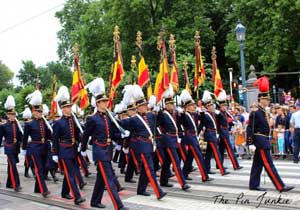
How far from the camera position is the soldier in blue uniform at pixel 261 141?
30.9 feet

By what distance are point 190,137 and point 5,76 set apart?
78974mm

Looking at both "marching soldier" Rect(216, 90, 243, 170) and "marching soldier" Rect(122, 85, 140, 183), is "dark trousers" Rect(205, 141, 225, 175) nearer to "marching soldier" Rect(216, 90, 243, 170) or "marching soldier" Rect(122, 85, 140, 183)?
"marching soldier" Rect(216, 90, 243, 170)

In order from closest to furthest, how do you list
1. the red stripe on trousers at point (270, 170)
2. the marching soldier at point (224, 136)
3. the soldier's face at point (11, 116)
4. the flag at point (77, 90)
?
the red stripe on trousers at point (270, 170) → the soldier's face at point (11, 116) → the flag at point (77, 90) → the marching soldier at point (224, 136)

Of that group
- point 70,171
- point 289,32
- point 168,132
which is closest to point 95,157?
point 70,171

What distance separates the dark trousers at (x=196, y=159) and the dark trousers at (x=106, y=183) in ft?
9.09

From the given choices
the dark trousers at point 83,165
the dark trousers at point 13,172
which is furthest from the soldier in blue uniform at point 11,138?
the dark trousers at point 83,165

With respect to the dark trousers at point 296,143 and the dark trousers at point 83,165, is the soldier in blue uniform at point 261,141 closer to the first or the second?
the dark trousers at point 296,143

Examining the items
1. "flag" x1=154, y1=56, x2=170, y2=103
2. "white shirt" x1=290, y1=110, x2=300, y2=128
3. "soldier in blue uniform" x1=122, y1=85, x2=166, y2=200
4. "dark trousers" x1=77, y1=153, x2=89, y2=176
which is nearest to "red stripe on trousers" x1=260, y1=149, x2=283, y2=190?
"soldier in blue uniform" x1=122, y1=85, x2=166, y2=200

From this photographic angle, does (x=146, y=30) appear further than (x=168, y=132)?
Yes

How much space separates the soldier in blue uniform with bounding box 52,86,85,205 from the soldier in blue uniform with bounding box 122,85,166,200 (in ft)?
3.65

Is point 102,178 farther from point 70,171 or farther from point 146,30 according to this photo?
point 146,30

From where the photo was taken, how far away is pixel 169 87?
36.7 ft

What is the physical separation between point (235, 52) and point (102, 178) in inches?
1017

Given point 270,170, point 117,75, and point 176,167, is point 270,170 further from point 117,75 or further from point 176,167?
point 117,75
